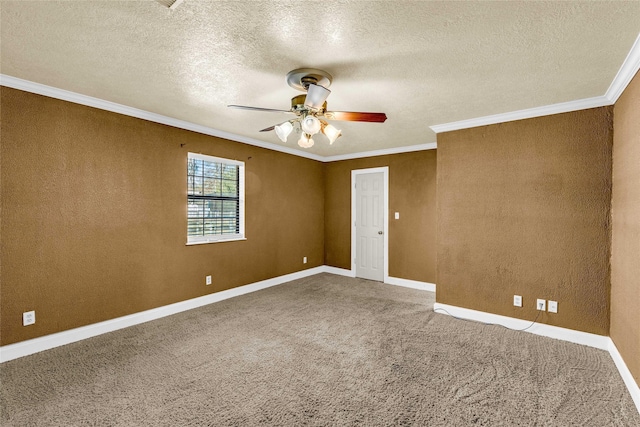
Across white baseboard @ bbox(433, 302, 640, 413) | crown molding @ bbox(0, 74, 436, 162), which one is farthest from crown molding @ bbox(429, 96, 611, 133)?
white baseboard @ bbox(433, 302, 640, 413)

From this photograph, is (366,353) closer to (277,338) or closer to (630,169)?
(277,338)

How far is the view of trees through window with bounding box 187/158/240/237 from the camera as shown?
13.4 ft

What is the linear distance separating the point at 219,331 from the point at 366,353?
5.27ft

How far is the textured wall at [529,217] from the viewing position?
9.71 ft

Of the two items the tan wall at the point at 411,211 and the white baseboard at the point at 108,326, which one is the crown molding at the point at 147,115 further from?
the white baseboard at the point at 108,326

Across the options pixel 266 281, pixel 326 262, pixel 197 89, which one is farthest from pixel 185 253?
pixel 326 262

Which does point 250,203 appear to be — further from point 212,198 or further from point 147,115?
point 147,115

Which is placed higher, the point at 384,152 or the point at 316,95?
the point at 384,152

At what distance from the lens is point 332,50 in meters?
2.05

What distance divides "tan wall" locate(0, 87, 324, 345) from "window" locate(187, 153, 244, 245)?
135mm

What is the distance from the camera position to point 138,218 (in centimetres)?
346

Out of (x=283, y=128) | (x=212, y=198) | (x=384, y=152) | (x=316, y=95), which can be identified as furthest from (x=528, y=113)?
(x=212, y=198)

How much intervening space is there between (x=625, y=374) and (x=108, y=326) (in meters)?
4.77

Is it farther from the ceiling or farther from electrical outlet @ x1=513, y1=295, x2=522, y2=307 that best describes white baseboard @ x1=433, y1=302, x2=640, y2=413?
the ceiling
